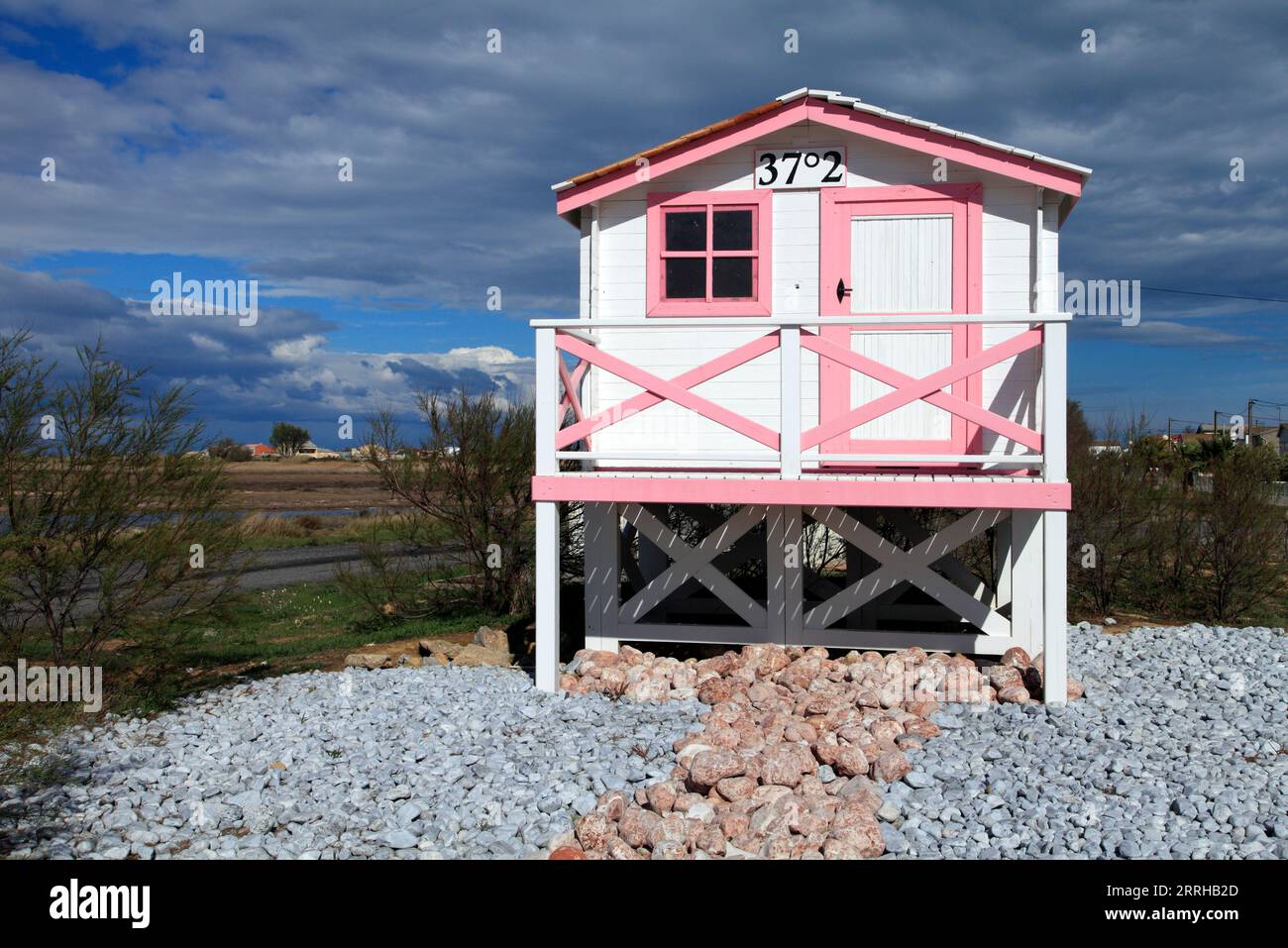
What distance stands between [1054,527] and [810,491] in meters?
1.77

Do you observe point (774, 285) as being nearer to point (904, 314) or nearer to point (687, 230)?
point (687, 230)

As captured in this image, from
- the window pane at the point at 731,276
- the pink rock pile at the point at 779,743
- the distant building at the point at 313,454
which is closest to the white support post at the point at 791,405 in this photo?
the window pane at the point at 731,276

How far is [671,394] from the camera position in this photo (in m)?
7.95

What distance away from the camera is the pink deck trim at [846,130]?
834 centimetres

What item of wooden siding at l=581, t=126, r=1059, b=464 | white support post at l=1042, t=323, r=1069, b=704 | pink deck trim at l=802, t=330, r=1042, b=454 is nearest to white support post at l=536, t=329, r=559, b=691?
wooden siding at l=581, t=126, r=1059, b=464

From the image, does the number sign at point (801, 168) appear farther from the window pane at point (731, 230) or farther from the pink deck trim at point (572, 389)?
the pink deck trim at point (572, 389)

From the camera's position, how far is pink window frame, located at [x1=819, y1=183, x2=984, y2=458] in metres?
8.63

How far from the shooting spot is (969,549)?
13016 millimetres

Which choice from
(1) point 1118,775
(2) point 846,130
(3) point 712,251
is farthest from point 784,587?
(2) point 846,130

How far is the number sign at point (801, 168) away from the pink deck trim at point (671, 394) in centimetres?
192

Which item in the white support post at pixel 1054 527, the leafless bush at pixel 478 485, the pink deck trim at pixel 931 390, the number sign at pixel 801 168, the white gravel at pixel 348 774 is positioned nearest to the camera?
the white gravel at pixel 348 774

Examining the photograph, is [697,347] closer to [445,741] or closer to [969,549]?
[445,741]

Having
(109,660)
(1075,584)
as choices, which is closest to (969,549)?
(1075,584)

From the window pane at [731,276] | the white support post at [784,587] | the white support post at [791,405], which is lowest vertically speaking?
the white support post at [784,587]
